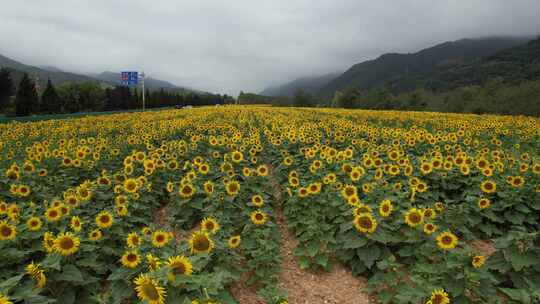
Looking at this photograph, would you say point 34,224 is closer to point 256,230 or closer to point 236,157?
point 256,230

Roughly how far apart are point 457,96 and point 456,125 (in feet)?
157

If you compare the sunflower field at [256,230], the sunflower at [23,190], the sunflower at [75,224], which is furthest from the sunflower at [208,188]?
the sunflower at [23,190]

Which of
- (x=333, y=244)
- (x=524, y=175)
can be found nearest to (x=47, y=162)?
(x=333, y=244)

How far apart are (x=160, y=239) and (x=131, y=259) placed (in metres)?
0.40

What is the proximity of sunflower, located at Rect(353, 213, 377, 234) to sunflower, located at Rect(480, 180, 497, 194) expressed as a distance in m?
2.57

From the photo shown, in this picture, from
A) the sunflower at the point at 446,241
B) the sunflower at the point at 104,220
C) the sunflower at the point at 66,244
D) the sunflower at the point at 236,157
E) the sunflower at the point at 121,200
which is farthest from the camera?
the sunflower at the point at 236,157

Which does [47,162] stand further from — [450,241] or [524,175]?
[524,175]

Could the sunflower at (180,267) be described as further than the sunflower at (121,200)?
No

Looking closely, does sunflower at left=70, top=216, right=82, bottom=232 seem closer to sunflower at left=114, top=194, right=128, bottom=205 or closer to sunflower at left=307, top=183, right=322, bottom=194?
sunflower at left=114, top=194, right=128, bottom=205

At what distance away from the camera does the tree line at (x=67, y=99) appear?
54219 mm

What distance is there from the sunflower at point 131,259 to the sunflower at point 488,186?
5557 millimetres

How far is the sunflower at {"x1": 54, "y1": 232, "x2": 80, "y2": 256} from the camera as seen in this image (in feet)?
12.4

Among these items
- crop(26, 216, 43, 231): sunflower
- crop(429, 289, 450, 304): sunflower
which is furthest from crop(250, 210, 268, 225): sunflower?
crop(26, 216, 43, 231): sunflower

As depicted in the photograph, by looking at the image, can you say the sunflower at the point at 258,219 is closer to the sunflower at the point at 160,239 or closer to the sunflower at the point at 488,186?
the sunflower at the point at 160,239
